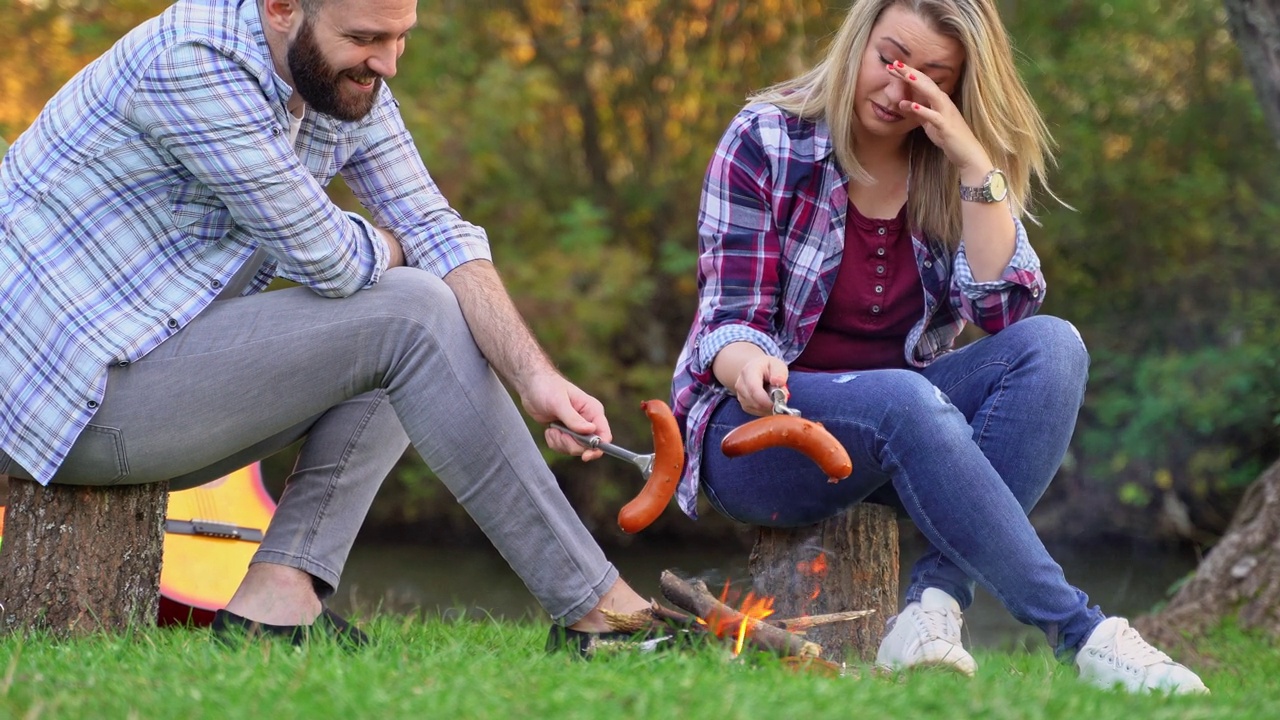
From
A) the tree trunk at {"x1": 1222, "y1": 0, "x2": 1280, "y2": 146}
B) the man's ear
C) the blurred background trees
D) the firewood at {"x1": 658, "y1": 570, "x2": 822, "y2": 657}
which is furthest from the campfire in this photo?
the blurred background trees

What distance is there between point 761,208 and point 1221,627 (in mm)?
2415

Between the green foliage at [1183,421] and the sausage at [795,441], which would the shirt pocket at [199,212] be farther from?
the green foliage at [1183,421]

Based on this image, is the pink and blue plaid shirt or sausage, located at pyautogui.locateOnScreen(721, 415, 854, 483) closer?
sausage, located at pyautogui.locateOnScreen(721, 415, 854, 483)

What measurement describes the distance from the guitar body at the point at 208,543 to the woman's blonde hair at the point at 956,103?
1.92 m

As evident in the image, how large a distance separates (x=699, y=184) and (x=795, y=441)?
6.35 meters

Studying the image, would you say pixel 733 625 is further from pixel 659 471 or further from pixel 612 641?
pixel 659 471

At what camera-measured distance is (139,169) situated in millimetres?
2623

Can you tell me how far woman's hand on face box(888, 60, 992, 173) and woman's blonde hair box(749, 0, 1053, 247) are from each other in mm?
117

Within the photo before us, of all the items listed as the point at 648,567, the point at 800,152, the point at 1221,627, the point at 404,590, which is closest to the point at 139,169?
the point at 800,152

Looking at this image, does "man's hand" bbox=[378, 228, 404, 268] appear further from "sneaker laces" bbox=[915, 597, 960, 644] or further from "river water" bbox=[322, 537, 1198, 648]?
"river water" bbox=[322, 537, 1198, 648]

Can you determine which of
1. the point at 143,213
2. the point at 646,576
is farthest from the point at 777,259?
the point at 646,576

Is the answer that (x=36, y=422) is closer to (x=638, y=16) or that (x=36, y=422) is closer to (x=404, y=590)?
(x=404, y=590)

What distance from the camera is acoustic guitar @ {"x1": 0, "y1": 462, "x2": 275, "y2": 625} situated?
3.76m

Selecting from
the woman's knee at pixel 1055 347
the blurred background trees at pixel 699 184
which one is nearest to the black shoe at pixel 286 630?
the woman's knee at pixel 1055 347
